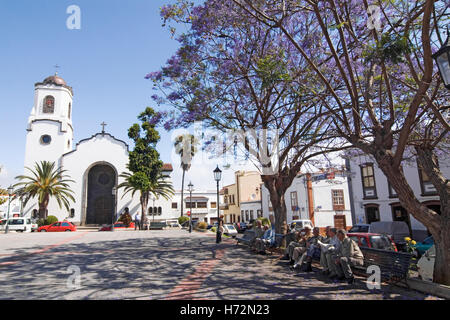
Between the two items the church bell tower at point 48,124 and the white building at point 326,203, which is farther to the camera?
the church bell tower at point 48,124

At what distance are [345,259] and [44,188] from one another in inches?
1504

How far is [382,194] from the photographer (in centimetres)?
2248

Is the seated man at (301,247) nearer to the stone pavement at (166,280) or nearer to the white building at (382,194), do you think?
the stone pavement at (166,280)

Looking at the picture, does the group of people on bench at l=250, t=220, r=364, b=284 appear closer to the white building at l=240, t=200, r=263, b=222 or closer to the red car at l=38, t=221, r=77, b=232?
the red car at l=38, t=221, r=77, b=232

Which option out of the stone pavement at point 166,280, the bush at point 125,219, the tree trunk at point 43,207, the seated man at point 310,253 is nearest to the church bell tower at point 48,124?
the tree trunk at point 43,207

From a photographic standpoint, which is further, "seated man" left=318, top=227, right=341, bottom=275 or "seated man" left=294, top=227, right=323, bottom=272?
"seated man" left=294, top=227, right=323, bottom=272

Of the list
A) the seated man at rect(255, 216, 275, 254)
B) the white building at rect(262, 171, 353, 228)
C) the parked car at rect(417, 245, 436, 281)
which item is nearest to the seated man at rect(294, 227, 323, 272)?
the parked car at rect(417, 245, 436, 281)

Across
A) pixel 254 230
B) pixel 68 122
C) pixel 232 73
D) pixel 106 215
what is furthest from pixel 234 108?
pixel 68 122

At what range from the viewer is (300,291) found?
590cm

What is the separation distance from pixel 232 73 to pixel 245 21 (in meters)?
1.83

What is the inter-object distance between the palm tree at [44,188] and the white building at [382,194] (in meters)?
34.5

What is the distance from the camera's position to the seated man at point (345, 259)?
21.1 feet

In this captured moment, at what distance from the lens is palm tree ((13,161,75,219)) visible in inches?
1388
